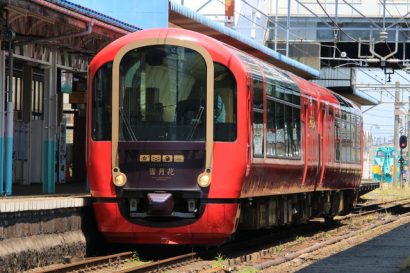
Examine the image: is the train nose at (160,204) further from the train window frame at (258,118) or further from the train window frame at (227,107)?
the train window frame at (258,118)

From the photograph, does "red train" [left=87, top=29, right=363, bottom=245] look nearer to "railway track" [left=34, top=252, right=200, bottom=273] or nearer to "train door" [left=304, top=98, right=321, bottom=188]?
"railway track" [left=34, top=252, right=200, bottom=273]

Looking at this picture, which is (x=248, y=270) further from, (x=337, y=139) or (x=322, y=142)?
(x=337, y=139)

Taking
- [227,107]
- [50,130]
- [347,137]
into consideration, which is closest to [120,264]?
[227,107]

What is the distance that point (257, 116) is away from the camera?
12.9 metres

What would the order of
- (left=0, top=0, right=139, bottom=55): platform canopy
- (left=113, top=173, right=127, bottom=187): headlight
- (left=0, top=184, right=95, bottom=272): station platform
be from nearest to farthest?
(left=0, top=184, right=95, bottom=272): station platform, (left=113, top=173, right=127, bottom=187): headlight, (left=0, top=0, right=139, bottom=55): platform canopy

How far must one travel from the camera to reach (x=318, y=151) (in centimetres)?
1722

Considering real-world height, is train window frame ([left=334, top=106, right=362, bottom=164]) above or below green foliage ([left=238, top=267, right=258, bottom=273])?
above

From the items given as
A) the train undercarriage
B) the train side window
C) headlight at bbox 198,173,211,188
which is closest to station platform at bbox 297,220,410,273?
the train undercarriage

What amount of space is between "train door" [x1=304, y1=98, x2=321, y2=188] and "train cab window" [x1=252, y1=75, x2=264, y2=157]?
122 inches

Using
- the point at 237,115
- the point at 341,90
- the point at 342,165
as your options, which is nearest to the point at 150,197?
the point at 237,115

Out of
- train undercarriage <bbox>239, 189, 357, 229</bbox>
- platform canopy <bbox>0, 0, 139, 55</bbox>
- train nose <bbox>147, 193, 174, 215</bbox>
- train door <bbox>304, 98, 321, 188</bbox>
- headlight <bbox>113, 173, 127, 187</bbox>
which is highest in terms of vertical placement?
platform canopy <bbox>0, 0, 139, 55</bbox>

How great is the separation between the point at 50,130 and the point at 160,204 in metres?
6.11

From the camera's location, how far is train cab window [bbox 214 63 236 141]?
1202 cm

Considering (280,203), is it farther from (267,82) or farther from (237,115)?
(237,115)
